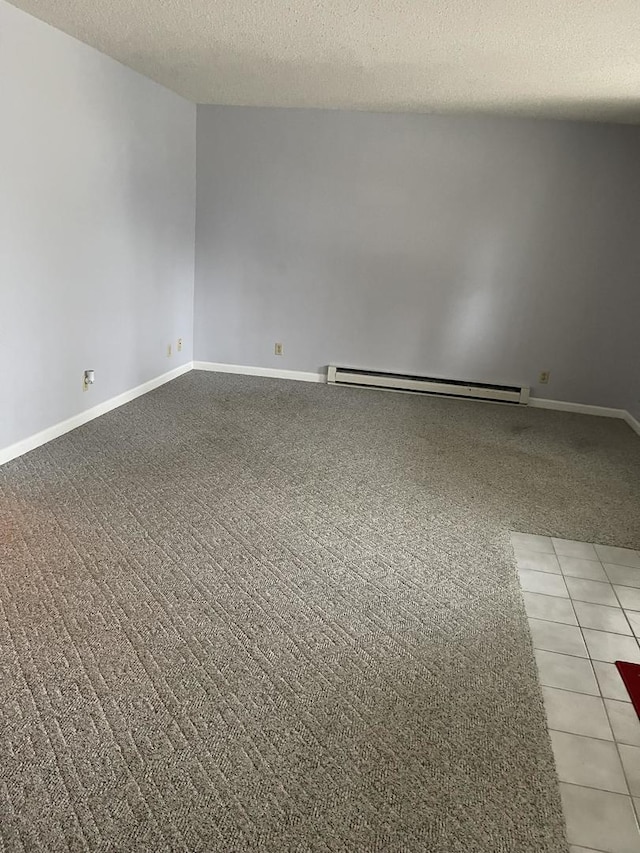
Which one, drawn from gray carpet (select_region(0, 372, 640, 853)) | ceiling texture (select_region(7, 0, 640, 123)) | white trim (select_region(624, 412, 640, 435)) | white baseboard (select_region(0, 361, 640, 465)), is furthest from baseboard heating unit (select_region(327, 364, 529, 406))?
ceiling texture (select_region(7, 0, 640, 123))

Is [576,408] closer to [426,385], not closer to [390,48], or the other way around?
[426,385]

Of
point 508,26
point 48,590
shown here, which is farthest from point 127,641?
point 508,26

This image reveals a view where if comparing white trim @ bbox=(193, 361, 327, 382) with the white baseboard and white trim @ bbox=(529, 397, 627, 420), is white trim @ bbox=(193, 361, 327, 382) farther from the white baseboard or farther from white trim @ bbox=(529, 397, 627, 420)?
white trim @ bbox=(529, 397, 627, 420)

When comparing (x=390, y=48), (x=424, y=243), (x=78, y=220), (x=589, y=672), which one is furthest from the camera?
(x=424, y=243)

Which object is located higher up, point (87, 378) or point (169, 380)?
point (87, 378)

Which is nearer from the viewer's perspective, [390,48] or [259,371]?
[390,48]

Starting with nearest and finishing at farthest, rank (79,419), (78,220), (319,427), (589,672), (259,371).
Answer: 1. (589,672)
2. (78,220)
3. (79,419)
4. (319,427)
5. (259,371)

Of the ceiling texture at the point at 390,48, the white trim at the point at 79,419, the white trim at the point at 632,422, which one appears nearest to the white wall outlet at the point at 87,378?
the white trim at the point at 79,419

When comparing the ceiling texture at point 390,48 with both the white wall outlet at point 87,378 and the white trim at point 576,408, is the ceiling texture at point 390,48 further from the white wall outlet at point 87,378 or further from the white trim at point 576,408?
the white trim at point 576,408

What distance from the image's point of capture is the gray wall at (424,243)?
4992 mm

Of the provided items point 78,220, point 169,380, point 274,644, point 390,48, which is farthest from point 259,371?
point 274,644

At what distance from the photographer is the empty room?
5.46 feet

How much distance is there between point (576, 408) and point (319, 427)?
239 centimetres

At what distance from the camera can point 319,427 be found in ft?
14.8
